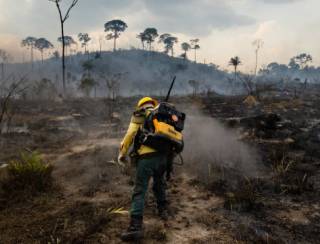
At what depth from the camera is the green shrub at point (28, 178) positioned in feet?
18.1

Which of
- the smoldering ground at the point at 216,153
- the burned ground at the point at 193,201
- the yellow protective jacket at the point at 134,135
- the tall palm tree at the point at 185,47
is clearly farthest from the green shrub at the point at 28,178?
the tall palm tree at the point at 185,47

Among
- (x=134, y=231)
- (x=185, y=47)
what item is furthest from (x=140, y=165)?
(x=185, y=47)

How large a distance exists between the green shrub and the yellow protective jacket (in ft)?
7.23

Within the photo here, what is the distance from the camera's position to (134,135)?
430cm

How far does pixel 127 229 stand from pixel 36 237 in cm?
111

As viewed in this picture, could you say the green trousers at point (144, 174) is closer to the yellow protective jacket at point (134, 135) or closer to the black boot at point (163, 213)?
the yellow protective jacket at point (134, 135)

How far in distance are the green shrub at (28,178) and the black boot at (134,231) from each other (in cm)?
226

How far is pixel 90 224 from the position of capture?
Answer: 4.34 metres

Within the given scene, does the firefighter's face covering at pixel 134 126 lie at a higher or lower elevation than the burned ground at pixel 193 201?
higher

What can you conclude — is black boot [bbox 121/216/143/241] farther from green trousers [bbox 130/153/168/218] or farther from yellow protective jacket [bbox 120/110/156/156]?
yellow protective jacket [bbox 120/110/156/156]

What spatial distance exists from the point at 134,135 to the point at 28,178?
8.11ft

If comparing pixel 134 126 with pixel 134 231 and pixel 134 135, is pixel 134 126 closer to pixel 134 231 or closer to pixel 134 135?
pixel 134 135

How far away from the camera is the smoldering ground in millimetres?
6949

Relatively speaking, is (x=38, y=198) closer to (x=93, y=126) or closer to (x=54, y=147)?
(x=54, y=147)
